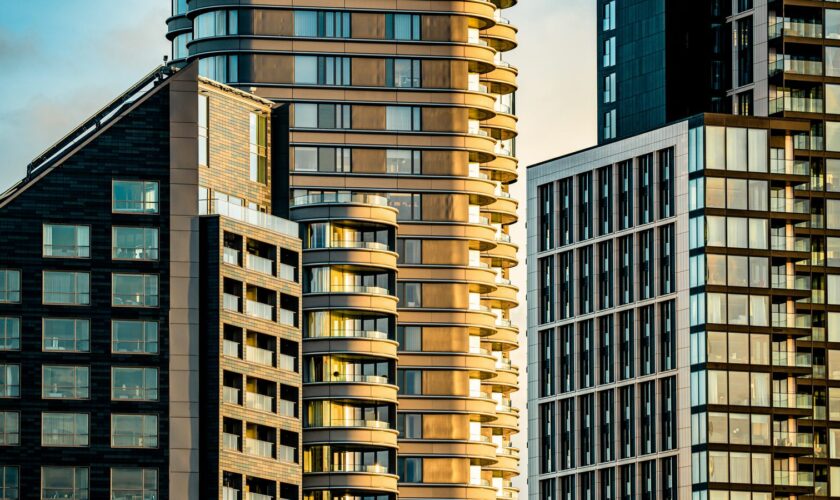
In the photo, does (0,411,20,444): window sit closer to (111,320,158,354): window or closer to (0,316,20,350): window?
(0,316,20,350): window

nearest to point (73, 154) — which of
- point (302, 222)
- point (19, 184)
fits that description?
point (19, 184)

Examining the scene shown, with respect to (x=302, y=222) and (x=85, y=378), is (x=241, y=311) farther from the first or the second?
(x=302, y=222)

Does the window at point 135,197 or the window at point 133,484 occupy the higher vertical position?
the window at point 135,197

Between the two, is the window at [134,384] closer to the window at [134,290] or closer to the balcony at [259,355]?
the window at [134,290]

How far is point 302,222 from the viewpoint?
195375 millimetres

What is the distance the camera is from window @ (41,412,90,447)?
163 meters

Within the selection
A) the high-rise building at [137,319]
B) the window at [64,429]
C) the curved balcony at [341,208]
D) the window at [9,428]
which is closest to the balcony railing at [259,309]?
the high-rise building at [137,319]

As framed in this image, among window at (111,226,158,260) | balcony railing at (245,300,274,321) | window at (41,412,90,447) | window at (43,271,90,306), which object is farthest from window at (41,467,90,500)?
balcony railing at (245,300,274,321)

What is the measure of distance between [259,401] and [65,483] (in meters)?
16.4

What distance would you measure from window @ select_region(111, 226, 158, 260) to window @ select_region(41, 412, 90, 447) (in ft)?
36.0

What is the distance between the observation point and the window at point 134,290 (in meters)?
165

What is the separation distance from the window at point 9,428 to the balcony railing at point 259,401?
16198mm

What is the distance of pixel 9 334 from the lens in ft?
538

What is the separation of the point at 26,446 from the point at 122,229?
51.1 feet
